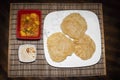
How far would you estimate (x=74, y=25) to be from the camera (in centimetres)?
139

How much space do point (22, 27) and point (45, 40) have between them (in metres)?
0.17

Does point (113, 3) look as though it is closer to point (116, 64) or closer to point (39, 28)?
point (116, 64)

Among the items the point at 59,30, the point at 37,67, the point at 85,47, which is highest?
the point at 59,30

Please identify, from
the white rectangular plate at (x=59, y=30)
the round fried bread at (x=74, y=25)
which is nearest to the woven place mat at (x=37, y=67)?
the white rectangular plate at (x=59, y=30)

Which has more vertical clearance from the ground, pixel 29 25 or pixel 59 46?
pixel 29 25

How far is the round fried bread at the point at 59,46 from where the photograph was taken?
135 centimetres

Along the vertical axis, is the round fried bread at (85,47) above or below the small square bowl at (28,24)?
below

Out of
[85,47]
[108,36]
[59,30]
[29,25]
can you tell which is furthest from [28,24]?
[108,36]

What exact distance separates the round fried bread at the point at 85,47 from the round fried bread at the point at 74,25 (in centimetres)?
4

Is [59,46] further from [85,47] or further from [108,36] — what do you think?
[108,36]

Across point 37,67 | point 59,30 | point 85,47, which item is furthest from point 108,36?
point 37,67

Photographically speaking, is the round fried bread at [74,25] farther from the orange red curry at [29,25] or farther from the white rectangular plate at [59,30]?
the orange red curry at [29,25]

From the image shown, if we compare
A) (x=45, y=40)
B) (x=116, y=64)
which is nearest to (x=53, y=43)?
(x=45, y=40)

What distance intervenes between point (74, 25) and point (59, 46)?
168 mm
